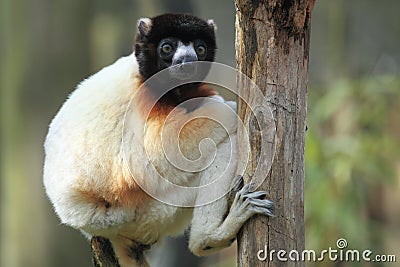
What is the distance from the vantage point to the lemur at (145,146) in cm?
443

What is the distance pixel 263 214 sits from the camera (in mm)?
3939

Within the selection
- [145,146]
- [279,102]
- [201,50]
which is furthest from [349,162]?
[279,102]

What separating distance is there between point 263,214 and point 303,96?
68 centimetres

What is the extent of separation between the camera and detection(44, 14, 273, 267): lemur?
14.5 feet

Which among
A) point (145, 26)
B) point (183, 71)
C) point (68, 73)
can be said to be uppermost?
point (68, 73)

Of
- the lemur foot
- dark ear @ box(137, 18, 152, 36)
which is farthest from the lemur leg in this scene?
dark ear @ box(137, 18, 152, 36)

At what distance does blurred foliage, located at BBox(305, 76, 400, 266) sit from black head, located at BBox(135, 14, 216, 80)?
2284 mm

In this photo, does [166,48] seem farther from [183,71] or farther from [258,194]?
[258,194]

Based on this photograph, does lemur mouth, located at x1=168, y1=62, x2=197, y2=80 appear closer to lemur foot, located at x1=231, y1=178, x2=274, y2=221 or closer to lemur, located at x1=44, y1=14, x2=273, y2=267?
lemur, located at x1=44, y1=14, x2=273, y2=267

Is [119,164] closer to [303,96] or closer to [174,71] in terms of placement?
[174,71]

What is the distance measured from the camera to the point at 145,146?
4.50 meters

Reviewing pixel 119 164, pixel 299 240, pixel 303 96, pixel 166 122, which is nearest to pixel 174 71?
pixel 166 122

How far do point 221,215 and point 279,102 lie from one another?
844 mm

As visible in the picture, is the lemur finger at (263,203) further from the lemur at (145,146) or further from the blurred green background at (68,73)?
the blurred green background at (68,73)
